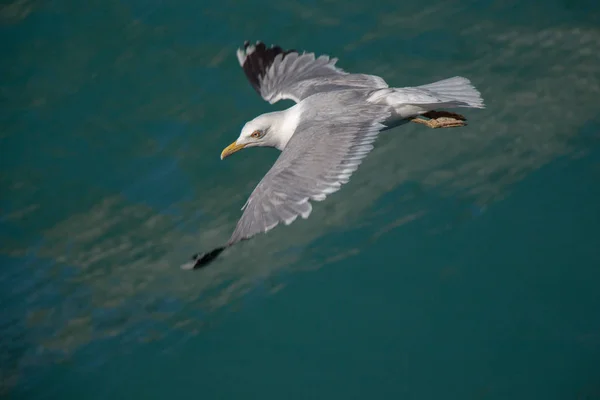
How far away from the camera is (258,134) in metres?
5.46

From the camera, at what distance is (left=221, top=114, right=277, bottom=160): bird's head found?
5.42 meters

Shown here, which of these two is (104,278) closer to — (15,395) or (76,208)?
(76,208)

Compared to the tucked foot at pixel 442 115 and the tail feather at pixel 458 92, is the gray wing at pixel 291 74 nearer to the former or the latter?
the tucked foot at pixel 442 115

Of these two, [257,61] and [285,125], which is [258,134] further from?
[257,61]

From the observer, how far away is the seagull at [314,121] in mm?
4238

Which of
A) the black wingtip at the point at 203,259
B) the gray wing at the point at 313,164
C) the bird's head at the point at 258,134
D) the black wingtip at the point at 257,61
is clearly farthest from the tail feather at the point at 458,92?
the black wingtip at the point at 203,259

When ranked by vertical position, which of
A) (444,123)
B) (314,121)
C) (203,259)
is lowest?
(203,259)

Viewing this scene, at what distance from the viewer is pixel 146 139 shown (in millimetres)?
8055

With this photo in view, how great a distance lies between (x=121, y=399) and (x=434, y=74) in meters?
4.39

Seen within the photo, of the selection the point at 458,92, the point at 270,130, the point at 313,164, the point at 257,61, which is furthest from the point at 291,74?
the point at 313,164

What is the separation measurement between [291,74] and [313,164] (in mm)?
1725

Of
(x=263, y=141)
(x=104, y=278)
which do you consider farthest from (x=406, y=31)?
(x=104, y=278)

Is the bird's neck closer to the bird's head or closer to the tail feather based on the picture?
the bird's head

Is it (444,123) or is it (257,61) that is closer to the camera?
(444,123)
